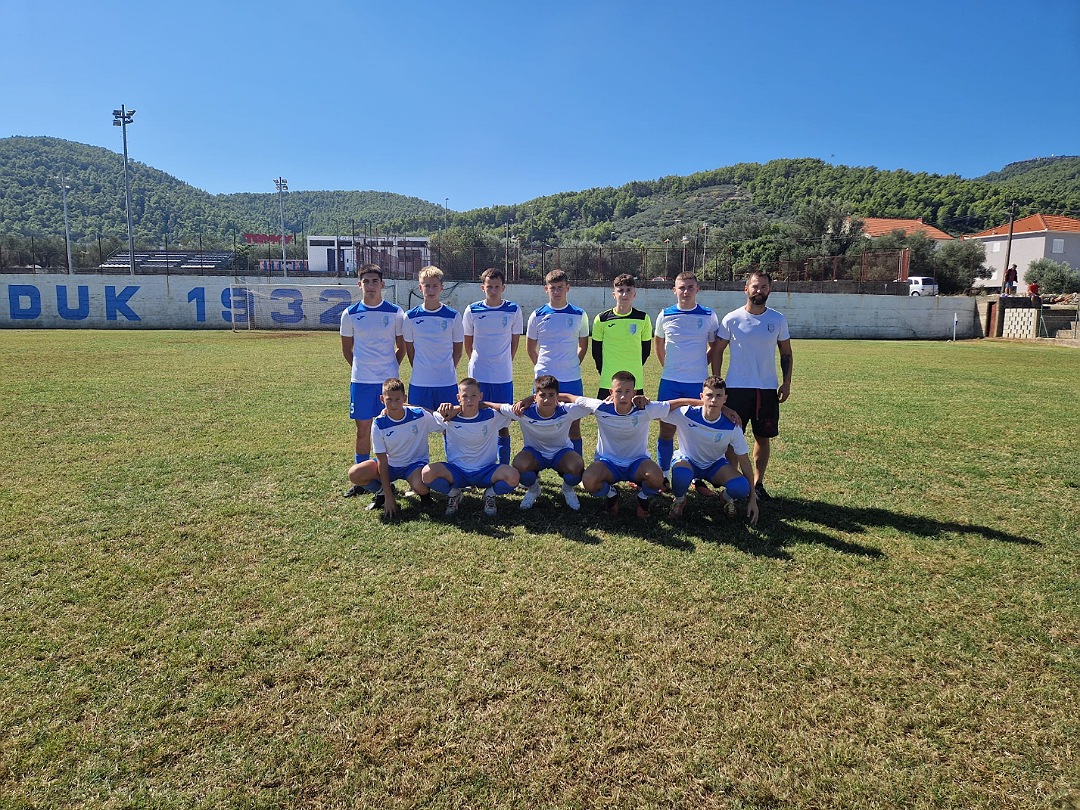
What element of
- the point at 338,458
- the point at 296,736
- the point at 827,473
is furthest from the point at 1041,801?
the point at 338,458

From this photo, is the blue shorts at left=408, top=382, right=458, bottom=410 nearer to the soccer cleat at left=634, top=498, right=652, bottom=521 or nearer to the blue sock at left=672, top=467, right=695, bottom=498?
the soccer cleat at left=634, top=498, right=652, bottom=521

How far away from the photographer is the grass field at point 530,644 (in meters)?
2.03

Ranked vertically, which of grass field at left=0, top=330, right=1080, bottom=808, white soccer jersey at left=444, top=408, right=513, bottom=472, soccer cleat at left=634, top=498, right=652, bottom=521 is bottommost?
grass field at left=0, top=330, right=1080, bottom=808

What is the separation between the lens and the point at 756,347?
4.91m

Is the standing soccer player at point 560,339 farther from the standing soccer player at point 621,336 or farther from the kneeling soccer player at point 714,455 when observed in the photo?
the kneeling soccer player at point 714,455

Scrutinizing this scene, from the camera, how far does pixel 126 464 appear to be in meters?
5.50

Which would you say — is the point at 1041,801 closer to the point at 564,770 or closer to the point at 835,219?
the point at 564,770

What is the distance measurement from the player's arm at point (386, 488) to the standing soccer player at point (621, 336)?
77.0 inches

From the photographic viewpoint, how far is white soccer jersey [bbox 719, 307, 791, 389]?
4.90 m

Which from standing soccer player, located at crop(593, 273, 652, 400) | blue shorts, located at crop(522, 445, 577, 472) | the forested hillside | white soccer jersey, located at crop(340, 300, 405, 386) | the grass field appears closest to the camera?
the grass field

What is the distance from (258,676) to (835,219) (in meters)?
60.4

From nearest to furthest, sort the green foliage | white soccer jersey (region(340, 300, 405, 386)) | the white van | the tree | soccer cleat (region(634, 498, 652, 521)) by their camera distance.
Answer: soccer cleat (region(634, 498, 652, 521)) → white soccer jersey (region(340, 300, 405, 386)) → the white van → the green foliage → the tree

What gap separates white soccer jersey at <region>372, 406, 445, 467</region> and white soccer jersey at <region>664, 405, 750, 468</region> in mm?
1900

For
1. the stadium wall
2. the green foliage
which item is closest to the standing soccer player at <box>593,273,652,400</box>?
the stadium wall
